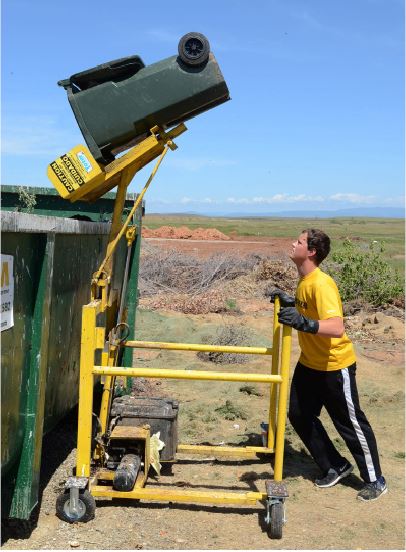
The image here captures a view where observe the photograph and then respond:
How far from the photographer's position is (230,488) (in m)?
4.21

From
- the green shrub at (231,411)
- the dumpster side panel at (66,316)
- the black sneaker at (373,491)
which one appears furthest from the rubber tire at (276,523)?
the green shrub at (231,411)

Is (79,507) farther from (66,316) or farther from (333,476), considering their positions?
(333,476)

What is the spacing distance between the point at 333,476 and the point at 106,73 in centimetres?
309

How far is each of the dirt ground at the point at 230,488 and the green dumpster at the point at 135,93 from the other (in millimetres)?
2151

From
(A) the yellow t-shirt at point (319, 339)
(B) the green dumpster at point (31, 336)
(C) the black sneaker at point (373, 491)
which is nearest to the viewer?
(B) the green dumpster at point (31, 336)

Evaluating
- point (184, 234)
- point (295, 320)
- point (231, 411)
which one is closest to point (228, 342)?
point (231, 411)

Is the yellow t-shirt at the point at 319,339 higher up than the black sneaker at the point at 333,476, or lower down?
higher up

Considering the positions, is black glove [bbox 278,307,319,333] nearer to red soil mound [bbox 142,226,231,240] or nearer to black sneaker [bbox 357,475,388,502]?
black sneaker [bbox 357,475,388,502]

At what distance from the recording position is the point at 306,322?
3.73 metres

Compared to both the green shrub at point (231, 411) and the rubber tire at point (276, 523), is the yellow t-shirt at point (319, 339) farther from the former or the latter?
the green shrub at point (231, 411)

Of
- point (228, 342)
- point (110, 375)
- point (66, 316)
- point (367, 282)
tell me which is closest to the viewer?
point (110, 375)

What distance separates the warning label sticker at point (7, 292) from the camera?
107 inches

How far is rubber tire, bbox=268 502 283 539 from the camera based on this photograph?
350cm

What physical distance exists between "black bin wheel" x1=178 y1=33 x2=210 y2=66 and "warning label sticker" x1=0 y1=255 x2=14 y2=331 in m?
1.64
